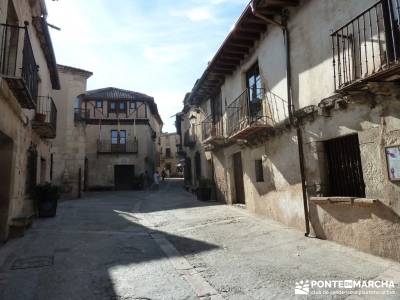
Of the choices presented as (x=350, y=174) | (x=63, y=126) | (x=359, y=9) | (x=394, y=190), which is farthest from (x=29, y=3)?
(x=63, y=126)

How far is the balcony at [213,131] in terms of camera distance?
41.7 feet

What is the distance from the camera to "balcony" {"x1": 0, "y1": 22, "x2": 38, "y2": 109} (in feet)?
19.8

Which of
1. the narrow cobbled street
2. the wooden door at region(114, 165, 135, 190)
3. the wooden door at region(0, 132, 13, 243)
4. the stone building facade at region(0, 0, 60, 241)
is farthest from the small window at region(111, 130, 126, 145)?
the wooden door at region(0, 132, 13, 243)

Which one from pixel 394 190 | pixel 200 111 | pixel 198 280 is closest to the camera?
pixel 198 280

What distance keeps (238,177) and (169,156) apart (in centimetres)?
4340

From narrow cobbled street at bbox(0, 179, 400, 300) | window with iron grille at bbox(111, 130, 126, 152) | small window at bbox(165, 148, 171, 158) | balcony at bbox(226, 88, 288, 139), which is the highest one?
small window at bbox(165, 148, 171, 158)

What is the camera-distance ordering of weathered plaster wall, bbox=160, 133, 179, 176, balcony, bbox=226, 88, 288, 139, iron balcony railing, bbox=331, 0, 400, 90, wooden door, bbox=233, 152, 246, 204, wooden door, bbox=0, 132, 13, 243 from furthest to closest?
1. weathered plaster wall, bbox=160, 133, 179, 176
2. wooden door, bbox=233, 152, 246, 204
3. balcony, bbox=226, 88, 288, 139
4. wooden door, bbox=0, 132, 13, 243
5. iron balcony railing, bbox=331, 0, 400, 90

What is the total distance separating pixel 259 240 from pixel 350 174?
2.18 metres

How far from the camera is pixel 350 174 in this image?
612 centimetres

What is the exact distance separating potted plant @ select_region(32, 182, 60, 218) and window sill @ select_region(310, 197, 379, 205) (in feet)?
25.5

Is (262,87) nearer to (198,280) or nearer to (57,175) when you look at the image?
(198,280)

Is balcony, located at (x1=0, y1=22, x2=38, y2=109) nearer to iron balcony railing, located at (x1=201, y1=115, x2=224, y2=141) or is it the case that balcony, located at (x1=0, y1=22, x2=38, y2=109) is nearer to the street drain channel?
the street drain channel

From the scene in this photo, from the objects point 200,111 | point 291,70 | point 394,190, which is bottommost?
point 394,190

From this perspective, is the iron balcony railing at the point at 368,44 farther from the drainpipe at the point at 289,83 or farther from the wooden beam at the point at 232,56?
the wooden beam at the point at 232,56
